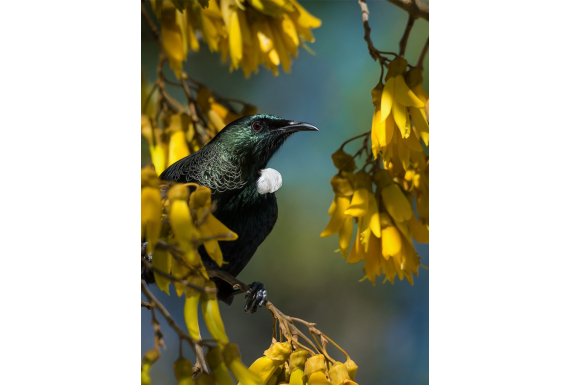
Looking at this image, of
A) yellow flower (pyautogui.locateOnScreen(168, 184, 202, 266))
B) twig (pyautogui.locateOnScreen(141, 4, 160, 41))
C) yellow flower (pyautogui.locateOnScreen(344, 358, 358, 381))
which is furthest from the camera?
twig (pyautogui.locateOnScreen(141, 4, 160, 41))

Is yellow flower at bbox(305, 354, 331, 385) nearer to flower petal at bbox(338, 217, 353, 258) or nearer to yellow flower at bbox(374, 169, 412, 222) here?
flower petal at bbox(338, 217, 353, 258)

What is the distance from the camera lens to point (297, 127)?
56.5 inches

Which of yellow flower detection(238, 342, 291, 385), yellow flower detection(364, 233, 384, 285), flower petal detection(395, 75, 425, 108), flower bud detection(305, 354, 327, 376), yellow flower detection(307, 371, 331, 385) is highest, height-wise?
flower petal detection(395, 75, 425, 108)

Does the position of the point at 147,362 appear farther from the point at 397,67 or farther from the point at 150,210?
the point at 397,67

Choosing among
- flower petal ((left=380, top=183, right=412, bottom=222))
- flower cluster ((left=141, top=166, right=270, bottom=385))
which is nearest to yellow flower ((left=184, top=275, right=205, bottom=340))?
flower cluster ((left=141, top=166, right=270, bottom=385))

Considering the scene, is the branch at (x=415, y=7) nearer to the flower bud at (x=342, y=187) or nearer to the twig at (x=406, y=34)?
the twig at (x=406, y=34)

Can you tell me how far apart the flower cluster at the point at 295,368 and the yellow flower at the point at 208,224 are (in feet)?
0.87

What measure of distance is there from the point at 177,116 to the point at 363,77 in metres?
0.54

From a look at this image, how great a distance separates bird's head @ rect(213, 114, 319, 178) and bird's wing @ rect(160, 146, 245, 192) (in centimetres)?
3

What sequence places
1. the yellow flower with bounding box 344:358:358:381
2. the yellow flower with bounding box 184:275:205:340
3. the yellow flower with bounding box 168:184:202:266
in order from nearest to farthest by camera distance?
the yellow flower with bounding box 168:184:202:266 < the yellow flower with bounding box 184:275:205:340 < the yellow flower with bounding box 344:358:358:381

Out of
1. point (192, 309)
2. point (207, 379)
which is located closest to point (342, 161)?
point (192, 309)

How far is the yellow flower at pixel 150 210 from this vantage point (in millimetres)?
1121

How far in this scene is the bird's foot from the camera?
1.40m

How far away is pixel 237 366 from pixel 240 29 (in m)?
0.88
